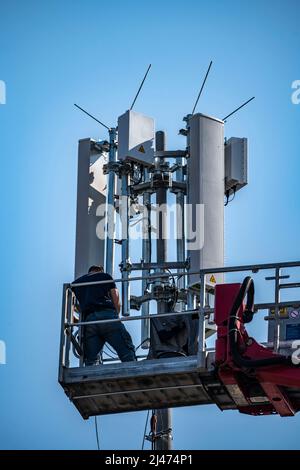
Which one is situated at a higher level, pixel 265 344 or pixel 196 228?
pixel 196 228

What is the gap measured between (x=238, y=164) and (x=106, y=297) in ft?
12.7

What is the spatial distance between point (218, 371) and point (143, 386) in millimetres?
1339

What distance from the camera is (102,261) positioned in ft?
84.4

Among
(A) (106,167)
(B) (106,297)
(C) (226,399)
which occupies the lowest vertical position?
(C) (226,399)

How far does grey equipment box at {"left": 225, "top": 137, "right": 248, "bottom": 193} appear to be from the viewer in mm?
25500

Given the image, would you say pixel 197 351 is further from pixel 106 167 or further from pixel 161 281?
pixel 106 167

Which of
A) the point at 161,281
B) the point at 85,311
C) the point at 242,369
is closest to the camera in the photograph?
the point at 242,369

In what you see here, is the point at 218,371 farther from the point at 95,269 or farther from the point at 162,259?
the point at 162,259

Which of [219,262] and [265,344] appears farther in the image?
[219,262]

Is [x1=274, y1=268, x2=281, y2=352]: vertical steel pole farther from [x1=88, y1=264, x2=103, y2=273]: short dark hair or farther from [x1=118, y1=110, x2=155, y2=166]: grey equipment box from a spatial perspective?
[x1=118, y1=110, x2=155, y2=166]: grey equipment box

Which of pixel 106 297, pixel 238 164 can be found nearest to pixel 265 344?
pixel 106 297

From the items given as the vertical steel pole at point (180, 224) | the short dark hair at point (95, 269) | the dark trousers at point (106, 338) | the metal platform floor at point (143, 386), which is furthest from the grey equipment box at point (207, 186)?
the metal platform floor at point (143, 386)

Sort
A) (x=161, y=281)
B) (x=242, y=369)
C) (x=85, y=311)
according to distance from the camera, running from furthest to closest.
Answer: (x=161, y=281) → (x=85, y=311) → (x=242, y=369)

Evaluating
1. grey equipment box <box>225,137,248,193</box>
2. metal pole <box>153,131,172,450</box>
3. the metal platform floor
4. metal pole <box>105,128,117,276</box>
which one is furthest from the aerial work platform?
grey equipment box <box>225,137,248,193</box>
